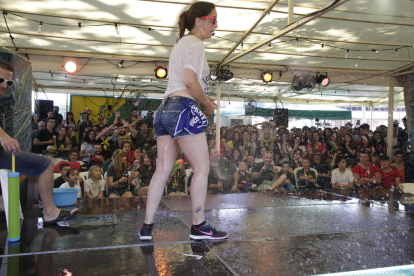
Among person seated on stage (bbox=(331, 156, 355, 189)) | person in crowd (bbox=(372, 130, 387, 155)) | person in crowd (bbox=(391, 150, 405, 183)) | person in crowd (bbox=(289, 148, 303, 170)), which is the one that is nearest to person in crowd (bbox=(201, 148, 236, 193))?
person in crowd (bbox=(289, 148, 303, 170))

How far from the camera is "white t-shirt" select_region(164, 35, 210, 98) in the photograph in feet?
7.20

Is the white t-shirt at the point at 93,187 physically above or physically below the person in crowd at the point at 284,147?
below

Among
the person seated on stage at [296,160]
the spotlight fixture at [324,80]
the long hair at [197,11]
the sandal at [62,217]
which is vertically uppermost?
the spotlight fixture at [324,80]

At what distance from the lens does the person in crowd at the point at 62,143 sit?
760cm

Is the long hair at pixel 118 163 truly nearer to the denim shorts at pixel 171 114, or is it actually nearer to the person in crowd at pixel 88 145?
the person in crowd at pixel 88 145

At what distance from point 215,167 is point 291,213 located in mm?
3336

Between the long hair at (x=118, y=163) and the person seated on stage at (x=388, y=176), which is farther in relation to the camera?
the person seated on stage at (x=388, y=176)

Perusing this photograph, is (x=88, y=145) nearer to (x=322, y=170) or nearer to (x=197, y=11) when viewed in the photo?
(x=322, y=170)

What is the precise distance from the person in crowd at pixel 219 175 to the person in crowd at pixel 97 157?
2.22 m

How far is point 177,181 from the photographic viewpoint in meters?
5.76

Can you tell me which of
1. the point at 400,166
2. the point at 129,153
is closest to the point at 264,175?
the point at 129,153

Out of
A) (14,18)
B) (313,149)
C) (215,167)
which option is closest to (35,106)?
(14,18)

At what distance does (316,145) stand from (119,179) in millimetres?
5418

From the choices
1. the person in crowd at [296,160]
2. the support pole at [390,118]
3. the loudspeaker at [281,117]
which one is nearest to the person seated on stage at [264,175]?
the person in crowd at [296,160]
